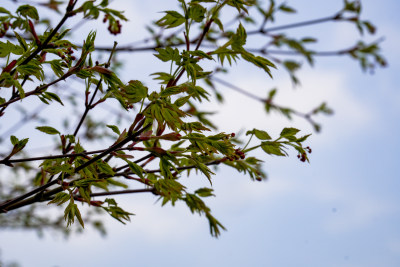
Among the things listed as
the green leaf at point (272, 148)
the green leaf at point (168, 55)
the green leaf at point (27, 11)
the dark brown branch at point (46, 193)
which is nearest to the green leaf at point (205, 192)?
the green leaf at point (272, 148)

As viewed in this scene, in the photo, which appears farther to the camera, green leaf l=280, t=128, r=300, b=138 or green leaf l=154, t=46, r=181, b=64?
green leaf l=280, t=128, r=300, b=138

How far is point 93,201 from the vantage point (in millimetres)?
1459

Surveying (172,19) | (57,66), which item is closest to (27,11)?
(57,66)

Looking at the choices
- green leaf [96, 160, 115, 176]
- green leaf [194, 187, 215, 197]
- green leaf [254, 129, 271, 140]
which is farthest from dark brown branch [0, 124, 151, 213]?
green leaf [194, 187, 215, 197]

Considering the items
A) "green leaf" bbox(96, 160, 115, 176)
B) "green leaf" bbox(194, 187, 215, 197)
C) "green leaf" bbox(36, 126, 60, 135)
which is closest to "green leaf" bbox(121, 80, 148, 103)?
"green leaf" bbox(96, 160, 115, 176)

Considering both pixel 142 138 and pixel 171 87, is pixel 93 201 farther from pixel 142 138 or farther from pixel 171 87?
pixel 171 87

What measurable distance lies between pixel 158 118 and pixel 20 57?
0.48 m

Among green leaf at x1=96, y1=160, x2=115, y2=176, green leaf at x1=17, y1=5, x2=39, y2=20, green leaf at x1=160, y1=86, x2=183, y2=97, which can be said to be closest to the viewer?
green leaf at x1=160, y1=86, x2=183, y2=97

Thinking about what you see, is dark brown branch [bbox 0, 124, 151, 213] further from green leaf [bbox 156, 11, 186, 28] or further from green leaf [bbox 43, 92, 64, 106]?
green leaf [bbox 156, 11, 186, 28]

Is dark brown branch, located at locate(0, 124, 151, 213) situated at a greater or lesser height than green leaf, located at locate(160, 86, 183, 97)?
lesser

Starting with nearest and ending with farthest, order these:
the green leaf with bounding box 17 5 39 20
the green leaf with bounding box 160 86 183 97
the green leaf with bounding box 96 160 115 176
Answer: the green leaf with bounding box 160 86 183 97 < the green leaf with bounding box 96 160 115 176 < the green leaf with bounding box 17 5 39 20

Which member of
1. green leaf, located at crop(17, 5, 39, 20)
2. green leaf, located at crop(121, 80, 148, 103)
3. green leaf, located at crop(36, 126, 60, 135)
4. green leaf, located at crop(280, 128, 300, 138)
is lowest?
green leaf, located at crop(280, 128, 300, 138)

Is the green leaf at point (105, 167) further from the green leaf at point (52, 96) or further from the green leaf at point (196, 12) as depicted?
the green leaf at point (196, 12)

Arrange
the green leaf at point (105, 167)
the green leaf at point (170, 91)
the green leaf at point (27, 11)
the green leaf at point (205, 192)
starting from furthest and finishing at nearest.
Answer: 1. the green leaf at point (205, 192)
2. the green leaf at point (27, 11)
3. the green leaf at point (105, 167)
4. the green leaf at point (170, 91)
